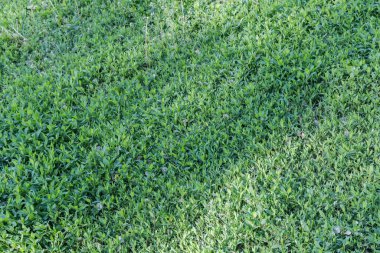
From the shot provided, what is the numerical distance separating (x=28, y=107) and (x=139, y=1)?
8.69 feet

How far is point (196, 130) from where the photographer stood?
462cm

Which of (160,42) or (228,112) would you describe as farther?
(160,42)

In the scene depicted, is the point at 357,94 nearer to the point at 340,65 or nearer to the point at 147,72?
the point at 340,65

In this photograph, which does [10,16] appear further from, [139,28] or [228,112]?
[228,112]

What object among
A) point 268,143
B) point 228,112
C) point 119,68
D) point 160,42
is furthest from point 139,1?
point 268,143

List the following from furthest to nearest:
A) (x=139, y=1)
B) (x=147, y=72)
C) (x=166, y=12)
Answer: (x=139, y=1)
(x=166, y=12)
(x=147, y=72)

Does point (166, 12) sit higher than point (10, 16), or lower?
lower

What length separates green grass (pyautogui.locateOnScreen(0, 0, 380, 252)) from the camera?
379 cm

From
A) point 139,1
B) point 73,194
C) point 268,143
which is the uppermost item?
point 139,1

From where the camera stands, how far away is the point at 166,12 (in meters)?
6.30

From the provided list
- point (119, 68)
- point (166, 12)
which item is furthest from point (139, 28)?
point (119, 68)

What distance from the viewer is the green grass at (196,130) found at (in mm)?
3795

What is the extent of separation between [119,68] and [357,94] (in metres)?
2.84

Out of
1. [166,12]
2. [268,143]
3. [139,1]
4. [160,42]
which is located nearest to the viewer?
[268,143]
